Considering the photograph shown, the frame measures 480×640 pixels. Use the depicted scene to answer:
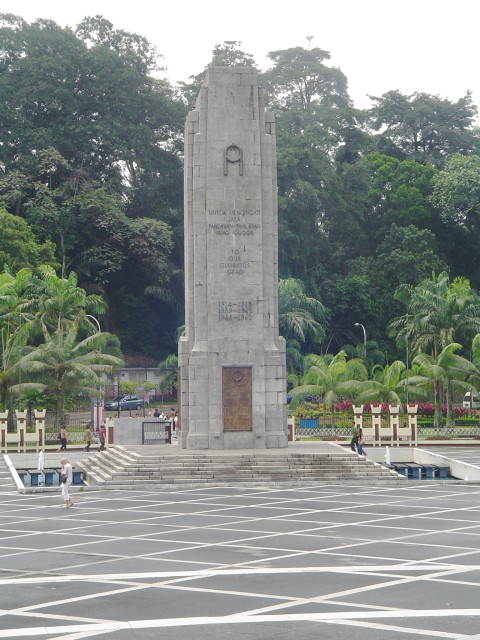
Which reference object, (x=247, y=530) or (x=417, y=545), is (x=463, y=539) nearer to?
(x=417, y=545)

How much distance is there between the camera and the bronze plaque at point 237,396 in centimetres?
4031

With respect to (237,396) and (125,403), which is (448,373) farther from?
(125,403)

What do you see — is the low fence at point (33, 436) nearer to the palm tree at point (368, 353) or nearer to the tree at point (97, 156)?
the tree at point (97, 156)

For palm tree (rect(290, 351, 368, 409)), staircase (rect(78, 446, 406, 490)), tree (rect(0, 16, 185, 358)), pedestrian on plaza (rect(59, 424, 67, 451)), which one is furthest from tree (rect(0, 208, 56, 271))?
staircase (rect(78, 446, 406, 490))

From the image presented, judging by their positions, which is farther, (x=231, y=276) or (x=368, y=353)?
(x=368, y=353)

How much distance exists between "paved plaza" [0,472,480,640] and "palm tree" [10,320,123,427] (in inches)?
859

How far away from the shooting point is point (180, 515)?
92.9 feet

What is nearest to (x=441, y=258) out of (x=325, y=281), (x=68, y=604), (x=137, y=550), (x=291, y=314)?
(x=325, y=281)

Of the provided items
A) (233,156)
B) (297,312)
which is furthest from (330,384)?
(233,156)

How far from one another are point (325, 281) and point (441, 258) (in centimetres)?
1085

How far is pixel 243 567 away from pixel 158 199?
218ft

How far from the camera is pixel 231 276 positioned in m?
40.8

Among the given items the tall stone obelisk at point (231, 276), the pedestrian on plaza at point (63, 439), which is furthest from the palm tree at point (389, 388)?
the tall stone obelisk at point (231, 276)

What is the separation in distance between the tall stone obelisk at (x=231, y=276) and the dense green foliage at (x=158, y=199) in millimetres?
32823
